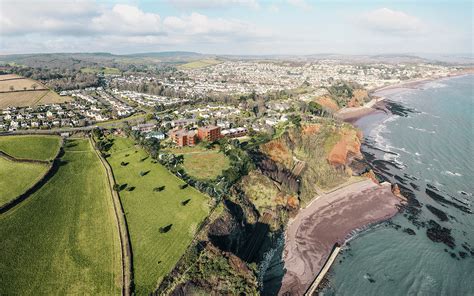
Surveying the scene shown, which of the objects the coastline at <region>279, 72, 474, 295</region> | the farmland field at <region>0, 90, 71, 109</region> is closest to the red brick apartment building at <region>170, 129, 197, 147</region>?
the coastline at <region>279, 72, 474, 295</region>

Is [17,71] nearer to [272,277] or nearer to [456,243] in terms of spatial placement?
[272,277]

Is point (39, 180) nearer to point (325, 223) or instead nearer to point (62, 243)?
point (62, 243)

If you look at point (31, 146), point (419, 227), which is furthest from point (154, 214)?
point (419, 227)

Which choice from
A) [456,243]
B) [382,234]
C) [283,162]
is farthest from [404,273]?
[283,162]

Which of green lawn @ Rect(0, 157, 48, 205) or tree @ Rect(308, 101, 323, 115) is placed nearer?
green lawn @ Rect(0, 157, 48, 205)

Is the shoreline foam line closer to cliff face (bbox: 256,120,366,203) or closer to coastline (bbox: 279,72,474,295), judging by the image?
coastline (bbox: 279,72,474,295)

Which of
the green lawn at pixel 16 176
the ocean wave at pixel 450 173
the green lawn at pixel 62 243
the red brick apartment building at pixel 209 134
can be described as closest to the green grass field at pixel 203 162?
the red brick apartment building at pixel 209 134

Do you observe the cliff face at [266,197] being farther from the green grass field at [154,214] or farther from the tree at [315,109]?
the tree at [315,109]
